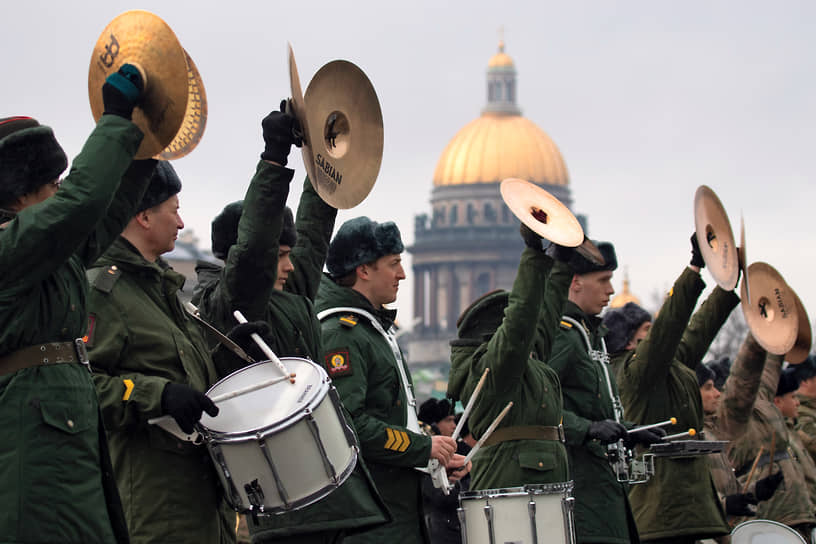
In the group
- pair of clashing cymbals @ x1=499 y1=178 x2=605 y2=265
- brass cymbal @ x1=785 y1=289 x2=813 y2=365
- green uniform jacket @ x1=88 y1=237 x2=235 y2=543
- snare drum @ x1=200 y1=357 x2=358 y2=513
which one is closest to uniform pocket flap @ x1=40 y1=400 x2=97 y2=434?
green uniform jacket @ x1=88 y1=237 x2=235 y2=543

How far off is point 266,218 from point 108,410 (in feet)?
3.41

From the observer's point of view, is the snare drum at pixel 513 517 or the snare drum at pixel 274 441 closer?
the snare drum at pixel 274 441

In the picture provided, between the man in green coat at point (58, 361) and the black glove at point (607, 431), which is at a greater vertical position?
the man in green coat at point (58, 361)

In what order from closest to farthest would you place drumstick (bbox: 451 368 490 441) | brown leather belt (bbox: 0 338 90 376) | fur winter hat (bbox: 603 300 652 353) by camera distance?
brown leather belt (bbox: 0 338 90 376)
drumstick (bbox: 451 368 490 441)
fur winter hat (bbox: 603 300 652 353)

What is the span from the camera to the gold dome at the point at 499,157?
13475 centimetres

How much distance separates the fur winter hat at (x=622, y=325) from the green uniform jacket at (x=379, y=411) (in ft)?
10.9

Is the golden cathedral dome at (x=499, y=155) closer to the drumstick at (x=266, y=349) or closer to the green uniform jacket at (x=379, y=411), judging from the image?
the green uniform jacket at (x=379, y=411)

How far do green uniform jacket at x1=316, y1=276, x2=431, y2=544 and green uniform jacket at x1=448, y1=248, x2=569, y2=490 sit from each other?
705 millimetres

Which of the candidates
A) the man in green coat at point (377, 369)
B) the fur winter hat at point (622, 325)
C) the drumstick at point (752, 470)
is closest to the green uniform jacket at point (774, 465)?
the drumstick at point (752, 470)

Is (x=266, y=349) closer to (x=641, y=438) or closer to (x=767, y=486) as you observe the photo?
(x=641, y=438)

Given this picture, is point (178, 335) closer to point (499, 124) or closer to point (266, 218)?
point (266, 218)

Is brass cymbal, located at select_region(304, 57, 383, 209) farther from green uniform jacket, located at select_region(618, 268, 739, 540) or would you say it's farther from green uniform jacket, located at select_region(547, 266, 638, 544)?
green uniform jacket, located at select_region(618, 268, 739, 540)

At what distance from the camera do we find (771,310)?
9961mm

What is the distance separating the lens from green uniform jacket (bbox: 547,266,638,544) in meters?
7.84
